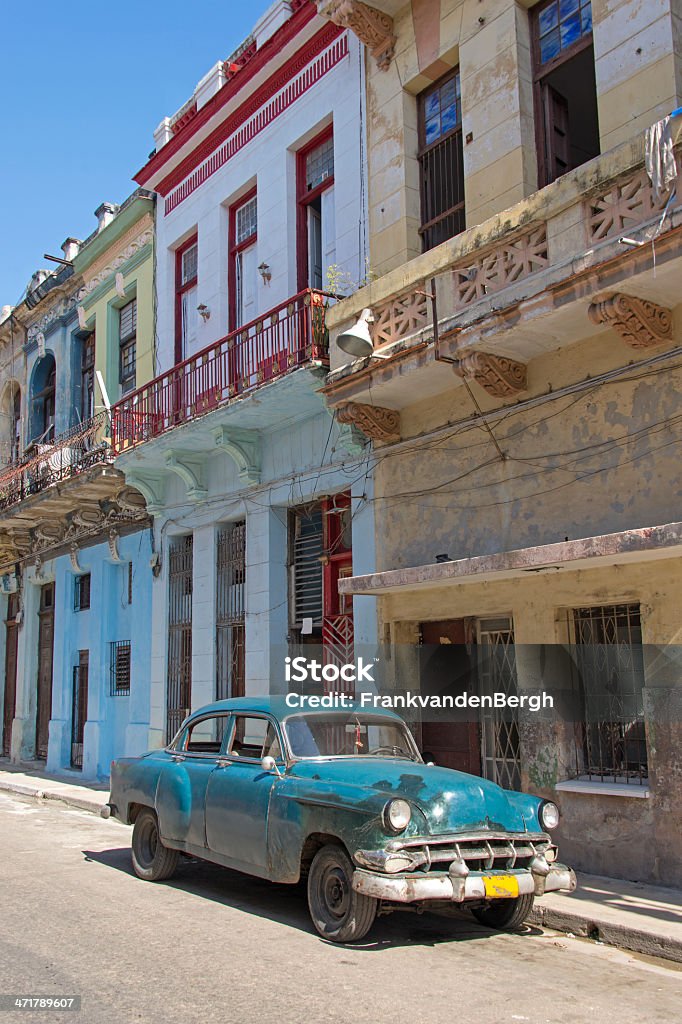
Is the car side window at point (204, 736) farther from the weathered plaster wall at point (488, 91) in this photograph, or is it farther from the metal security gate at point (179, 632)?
the metal security gate at point (179, 632)

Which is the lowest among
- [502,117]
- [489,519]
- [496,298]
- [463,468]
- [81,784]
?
[81,784]

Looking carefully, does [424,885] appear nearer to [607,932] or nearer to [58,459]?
[607,932]

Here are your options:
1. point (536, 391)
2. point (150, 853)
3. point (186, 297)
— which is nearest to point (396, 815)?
point (150, 853)

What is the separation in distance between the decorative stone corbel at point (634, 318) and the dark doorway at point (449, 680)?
12.9ft

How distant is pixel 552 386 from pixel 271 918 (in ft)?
19.0

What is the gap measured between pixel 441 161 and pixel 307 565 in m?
5.81

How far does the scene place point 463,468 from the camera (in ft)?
34.9

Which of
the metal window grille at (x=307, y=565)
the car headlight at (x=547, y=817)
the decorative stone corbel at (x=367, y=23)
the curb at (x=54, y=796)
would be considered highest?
the decorative stone corbel at (x=367, y=23)

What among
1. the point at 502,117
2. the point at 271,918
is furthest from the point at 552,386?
the point at 271,918

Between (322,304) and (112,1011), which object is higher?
(322,304)

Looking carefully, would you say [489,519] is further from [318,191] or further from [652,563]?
[318,191]

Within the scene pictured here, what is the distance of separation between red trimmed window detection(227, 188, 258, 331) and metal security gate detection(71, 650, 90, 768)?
813 cm

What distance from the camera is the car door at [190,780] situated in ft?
25.2

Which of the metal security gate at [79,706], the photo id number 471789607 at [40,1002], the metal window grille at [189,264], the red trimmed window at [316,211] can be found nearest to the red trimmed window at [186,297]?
the metal window grille at [189,264]
